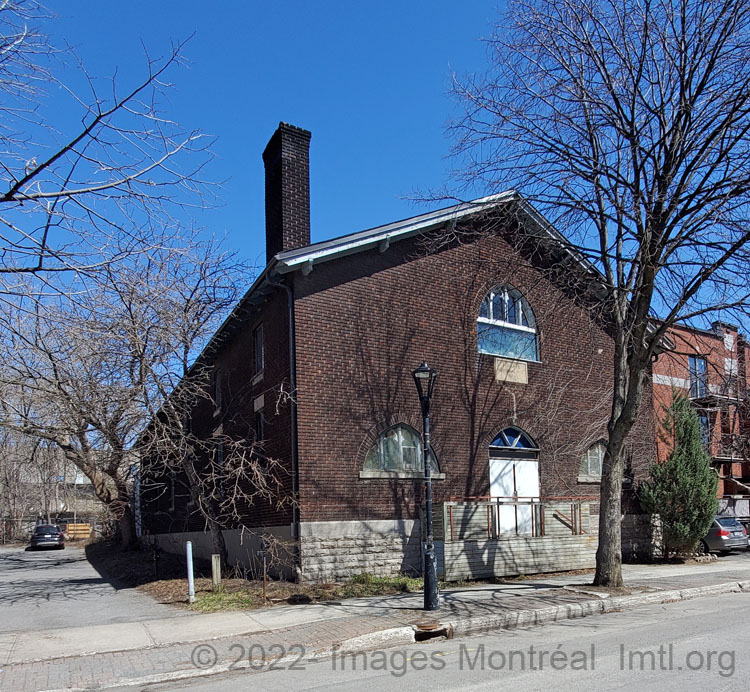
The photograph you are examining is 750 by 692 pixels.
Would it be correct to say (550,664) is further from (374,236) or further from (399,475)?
(374,236)

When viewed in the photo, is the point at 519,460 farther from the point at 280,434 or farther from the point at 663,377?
the point at 663,377

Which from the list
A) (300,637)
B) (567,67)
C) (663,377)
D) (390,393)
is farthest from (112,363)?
(663,377)

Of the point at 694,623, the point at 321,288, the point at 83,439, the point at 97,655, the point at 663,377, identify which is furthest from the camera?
the point at 663,377

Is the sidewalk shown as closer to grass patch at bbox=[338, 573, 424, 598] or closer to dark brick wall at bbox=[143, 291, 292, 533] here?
grass patch at bbox=[338, 573, 424, 598]

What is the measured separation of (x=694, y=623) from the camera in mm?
10391

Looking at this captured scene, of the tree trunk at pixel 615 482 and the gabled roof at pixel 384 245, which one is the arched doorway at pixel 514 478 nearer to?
the tree trunk at pixel 615 482

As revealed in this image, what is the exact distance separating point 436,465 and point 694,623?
724 centimetres

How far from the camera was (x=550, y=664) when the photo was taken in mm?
7840

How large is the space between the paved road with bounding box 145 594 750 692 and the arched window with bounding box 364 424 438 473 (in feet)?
19.8

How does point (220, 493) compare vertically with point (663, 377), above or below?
below

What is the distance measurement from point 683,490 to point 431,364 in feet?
27.5

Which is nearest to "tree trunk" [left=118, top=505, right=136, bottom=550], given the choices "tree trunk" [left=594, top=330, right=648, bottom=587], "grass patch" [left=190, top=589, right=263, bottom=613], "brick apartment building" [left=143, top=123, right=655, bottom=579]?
"brick apartment building" [left=143, top=123, right=655, bottom=579]

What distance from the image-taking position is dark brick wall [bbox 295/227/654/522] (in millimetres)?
15359

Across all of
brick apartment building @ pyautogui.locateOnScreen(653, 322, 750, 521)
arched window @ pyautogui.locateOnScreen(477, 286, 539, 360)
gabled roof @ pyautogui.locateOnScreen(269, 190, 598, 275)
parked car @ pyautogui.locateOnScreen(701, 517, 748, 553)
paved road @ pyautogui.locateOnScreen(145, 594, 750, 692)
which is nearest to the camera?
paved road @ pyautogui.locateOnScreen(145, 594, 750, 692)
